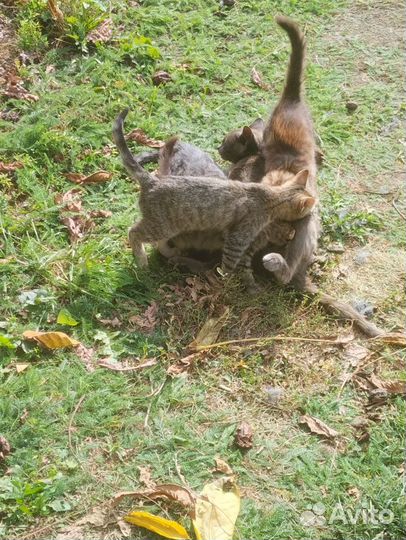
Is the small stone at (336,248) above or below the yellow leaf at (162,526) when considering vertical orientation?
above

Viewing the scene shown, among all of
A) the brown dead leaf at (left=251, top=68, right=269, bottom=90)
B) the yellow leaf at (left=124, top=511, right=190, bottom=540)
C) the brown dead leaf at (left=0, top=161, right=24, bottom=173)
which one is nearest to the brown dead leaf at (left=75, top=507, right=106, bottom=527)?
the yellow leaf at (left=124, top=511, right=190, bottom=540)

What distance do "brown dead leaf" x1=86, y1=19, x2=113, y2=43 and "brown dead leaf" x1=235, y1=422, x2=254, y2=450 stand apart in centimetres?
471

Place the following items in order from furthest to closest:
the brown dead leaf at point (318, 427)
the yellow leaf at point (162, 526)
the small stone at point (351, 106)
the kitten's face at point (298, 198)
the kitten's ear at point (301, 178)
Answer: the small stone at point (351, 106)
the kitten's ear at point (301, 178)
the kitten's face at point (298, 198)
the brown dead leaf at point (318, 427)
the yellow leaf at point (162, 526)

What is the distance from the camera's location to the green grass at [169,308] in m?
4.27

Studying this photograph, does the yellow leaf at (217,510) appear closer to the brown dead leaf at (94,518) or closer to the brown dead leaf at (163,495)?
the brown dead leaf at (163,495)

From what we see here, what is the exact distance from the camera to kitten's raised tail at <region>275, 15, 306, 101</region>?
20.9ft

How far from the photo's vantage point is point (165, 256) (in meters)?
5.70

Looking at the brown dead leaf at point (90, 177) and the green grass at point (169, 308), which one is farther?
the brown dead leaf at point (90, 177)

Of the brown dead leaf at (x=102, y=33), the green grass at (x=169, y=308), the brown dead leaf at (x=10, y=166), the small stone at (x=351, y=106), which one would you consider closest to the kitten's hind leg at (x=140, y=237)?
the green grass at (x=169, y=308)

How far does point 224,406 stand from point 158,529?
3.50ft

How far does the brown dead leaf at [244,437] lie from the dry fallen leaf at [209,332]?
0.72 metres

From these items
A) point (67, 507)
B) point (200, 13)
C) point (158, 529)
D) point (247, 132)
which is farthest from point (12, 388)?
point (200, 13)

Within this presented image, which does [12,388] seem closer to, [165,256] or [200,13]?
[165,256]

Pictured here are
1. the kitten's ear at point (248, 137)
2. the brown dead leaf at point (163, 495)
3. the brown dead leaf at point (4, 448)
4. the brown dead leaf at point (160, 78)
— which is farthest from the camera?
the brown dead leaf at point (160, 78)
